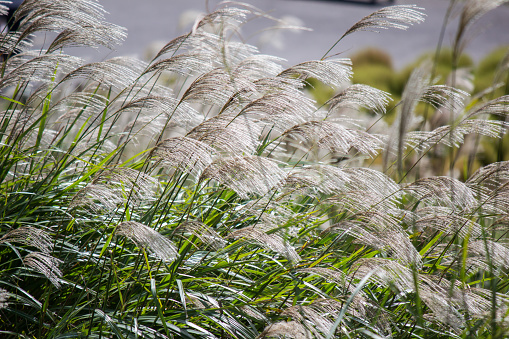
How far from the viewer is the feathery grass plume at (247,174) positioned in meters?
1.58

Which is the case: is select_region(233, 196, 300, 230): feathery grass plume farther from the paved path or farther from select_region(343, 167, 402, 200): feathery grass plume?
the paved path

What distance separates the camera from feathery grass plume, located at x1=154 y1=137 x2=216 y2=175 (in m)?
1.57

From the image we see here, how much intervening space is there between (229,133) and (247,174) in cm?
19

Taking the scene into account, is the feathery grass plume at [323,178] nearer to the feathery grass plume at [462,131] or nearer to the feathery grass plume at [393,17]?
the feathery grass plume at [462,131]

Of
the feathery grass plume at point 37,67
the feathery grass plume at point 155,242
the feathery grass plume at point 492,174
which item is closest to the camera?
the feathery grass plume at point 155,242

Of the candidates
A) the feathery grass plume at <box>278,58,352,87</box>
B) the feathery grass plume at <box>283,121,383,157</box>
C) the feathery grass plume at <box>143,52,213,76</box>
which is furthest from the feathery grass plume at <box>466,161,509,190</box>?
the feathery grass plume at <box>143,52,213,76</box>

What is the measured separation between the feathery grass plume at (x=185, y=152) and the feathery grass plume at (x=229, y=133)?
0.25ft

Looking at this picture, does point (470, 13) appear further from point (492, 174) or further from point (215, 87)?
point (215, 87)

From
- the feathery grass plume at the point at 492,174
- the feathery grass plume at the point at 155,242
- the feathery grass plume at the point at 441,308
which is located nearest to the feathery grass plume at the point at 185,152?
the feathery grass plume at the point at 155,242

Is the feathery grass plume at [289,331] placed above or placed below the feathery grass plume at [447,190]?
below

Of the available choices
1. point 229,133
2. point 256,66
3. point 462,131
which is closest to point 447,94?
point 462,131

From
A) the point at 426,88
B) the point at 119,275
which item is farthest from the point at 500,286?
the point at 119,275

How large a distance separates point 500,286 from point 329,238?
835mm

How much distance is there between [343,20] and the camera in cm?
1206
